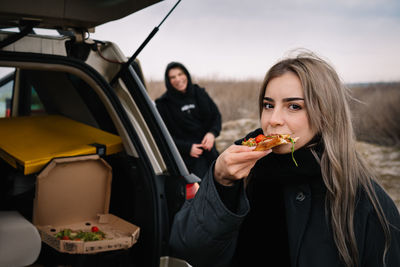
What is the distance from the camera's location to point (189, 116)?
4.95 m

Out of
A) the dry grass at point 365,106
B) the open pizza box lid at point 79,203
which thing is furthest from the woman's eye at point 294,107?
the dry grass at point 365,106

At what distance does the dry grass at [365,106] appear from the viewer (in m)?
10.9

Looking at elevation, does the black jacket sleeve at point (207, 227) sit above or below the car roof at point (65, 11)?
below

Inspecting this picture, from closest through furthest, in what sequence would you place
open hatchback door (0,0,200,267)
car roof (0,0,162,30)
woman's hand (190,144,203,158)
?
car roof (0,0,162,30)
open hatchback door (0,0,200,267)
woman's hand (190,144,203,158)

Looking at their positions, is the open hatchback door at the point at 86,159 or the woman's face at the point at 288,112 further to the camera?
the open hatchback door at the point at 86,159

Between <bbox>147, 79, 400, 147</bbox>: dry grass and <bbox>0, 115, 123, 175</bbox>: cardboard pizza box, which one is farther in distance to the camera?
<bbox>147, 79, 400, 147</bbox>: dry grass

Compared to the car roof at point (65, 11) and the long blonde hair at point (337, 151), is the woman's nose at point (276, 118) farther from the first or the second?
the car roof at point (65, 11)

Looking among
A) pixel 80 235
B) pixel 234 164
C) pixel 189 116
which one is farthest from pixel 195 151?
pixel 234 164

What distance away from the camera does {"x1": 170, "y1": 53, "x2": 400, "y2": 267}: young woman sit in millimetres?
1261

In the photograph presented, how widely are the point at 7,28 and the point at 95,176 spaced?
1.10m

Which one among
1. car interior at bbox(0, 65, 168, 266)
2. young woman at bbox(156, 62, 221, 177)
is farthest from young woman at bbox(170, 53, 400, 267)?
young woman at bbox(156, 62, 221, 177)

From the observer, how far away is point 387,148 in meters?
9.95

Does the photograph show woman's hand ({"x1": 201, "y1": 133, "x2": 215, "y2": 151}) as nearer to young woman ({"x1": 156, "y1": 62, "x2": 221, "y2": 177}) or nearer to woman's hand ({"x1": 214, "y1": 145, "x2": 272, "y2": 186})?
young woman ({"x1": 156, "y1": 62, "x2": 221, "y2": 177})

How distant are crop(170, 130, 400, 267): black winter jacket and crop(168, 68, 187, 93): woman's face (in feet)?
11.6
